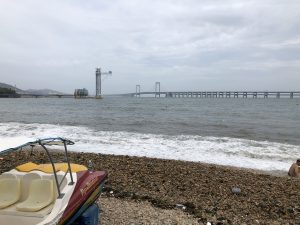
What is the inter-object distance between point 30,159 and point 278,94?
589 ft

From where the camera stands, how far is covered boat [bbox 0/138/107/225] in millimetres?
5191

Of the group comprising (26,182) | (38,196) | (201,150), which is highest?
(26,182)

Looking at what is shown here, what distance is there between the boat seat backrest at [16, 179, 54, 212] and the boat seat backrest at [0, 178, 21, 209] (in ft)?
0.64

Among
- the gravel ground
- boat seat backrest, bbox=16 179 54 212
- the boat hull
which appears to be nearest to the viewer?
the boat hull

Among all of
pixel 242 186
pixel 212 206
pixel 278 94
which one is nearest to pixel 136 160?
pixel 242 186

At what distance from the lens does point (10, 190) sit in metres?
5.91

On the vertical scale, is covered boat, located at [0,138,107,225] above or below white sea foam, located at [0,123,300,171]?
above

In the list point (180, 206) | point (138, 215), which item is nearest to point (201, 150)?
point (180, 206)

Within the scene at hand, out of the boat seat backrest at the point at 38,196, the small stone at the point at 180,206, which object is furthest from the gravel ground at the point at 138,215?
the boat seat backrest at the point at 38,196

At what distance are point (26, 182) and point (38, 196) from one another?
46 cm

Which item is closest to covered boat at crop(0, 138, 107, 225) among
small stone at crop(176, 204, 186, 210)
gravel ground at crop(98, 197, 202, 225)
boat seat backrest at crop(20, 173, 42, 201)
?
boat seat backrest at crop(20, 173, 42, 201)

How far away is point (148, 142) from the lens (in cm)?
1995

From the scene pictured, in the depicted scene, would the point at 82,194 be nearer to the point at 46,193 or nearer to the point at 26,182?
the point at 46,193

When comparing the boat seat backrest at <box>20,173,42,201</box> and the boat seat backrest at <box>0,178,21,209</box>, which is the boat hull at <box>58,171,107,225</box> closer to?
the boat seat backrest at <box>20,173,42,201</box>
